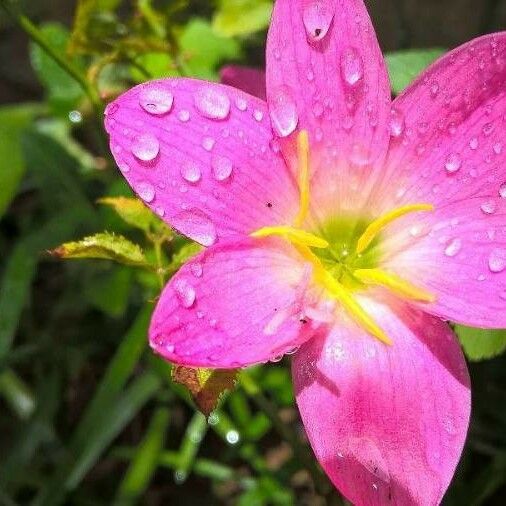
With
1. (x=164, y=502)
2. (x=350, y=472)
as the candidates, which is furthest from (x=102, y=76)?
(x=350, y=472)

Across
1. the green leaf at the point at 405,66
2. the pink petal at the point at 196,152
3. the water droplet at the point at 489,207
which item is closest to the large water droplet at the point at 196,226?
the pink petal at the point at 196,152

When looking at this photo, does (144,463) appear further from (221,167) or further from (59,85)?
(221,167)

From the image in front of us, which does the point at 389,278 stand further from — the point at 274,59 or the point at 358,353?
the point at 274,59

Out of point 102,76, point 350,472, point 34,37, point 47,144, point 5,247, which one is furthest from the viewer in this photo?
point 5,247

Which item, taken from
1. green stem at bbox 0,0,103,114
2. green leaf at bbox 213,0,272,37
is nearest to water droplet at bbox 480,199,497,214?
green stem at bbox 0,0,103,114

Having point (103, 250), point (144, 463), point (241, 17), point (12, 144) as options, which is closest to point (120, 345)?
point (144, 463)
